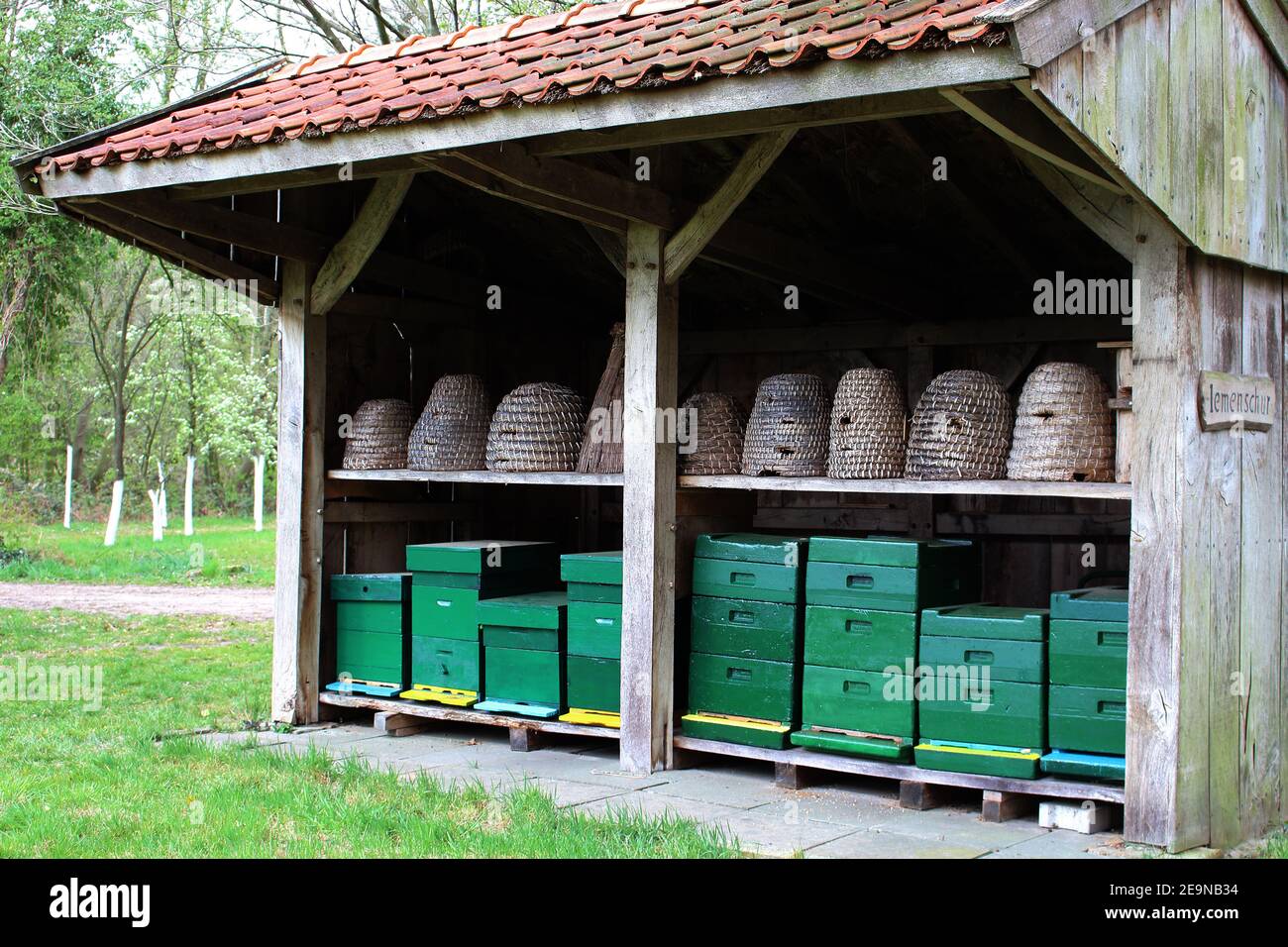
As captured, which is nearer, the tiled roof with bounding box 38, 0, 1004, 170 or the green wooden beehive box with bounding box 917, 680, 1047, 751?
the tiled roof with bounding box 38, 0, 1004, 170

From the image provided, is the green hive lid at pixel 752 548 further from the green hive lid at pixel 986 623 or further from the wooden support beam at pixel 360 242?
the wooden support beam at pixel 360 242

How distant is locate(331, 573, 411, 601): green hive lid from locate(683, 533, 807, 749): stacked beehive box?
7.16 ft

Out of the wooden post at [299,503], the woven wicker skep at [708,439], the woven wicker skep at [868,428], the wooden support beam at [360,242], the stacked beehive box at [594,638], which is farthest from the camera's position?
the wooden post at [299,503]

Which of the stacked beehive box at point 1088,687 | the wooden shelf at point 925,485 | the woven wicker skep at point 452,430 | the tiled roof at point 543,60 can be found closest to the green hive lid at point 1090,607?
the stacked beehive box at point 1088,687

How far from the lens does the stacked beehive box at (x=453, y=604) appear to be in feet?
26.0

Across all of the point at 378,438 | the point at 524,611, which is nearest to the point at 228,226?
the point at 378,438

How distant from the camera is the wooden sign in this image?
5430 mm

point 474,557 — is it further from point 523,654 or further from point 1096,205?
point 1096,205

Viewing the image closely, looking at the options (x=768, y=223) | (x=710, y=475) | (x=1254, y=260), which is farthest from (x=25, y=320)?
(x=1254, y=260)

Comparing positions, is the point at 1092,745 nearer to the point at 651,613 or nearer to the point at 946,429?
the point at 946,429

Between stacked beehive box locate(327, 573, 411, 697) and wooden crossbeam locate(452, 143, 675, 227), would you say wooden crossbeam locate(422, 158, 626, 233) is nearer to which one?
wooden crossbeam locate(452, 143, 675, 227)

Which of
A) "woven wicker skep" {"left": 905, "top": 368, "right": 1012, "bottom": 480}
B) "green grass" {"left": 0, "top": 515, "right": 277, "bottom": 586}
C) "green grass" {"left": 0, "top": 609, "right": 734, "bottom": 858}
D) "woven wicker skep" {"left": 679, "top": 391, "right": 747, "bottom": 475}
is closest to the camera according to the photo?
"green grass" {"left": 0, "top": 609, "right": 734, "bottom": 858}

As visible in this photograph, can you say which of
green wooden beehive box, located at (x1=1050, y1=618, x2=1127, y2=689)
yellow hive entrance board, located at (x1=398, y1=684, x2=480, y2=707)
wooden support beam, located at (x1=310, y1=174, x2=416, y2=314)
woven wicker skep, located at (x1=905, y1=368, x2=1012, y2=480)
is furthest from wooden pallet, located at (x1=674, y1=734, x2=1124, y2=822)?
wooden support beam, located at (x1=310, y1=174, x2=416, y2=314)

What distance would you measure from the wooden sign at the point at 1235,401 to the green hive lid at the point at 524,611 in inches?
147
